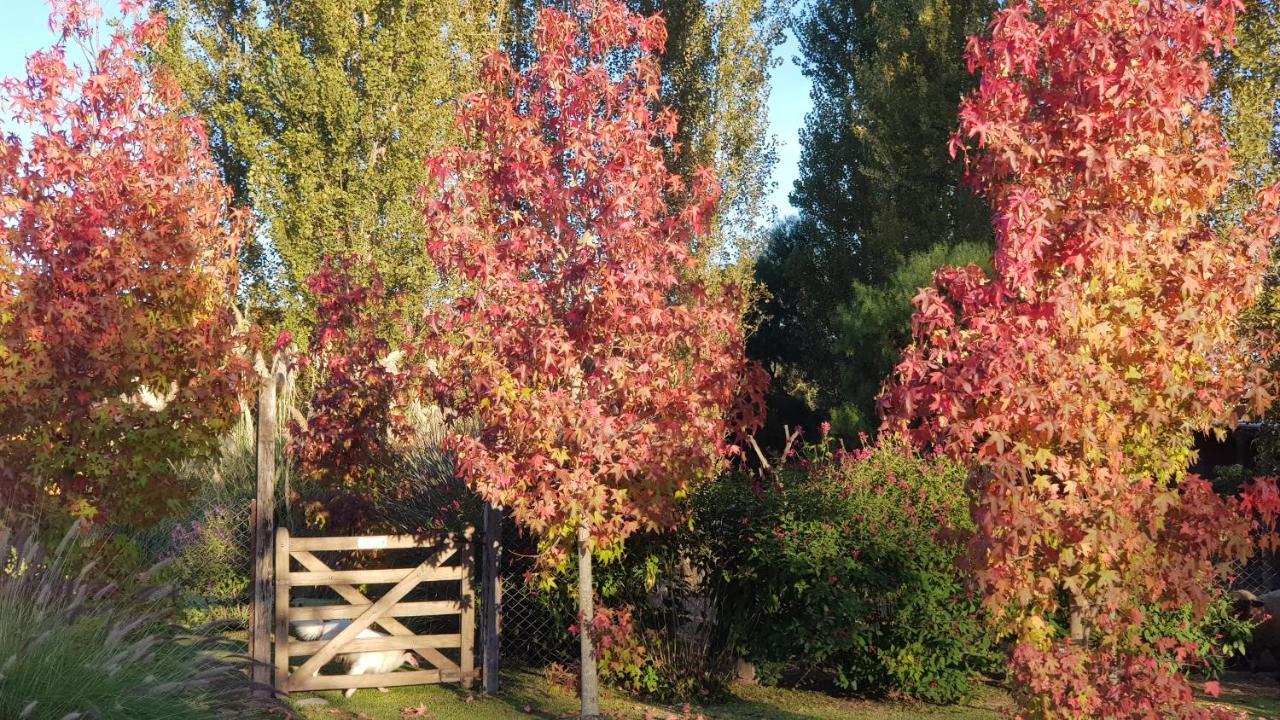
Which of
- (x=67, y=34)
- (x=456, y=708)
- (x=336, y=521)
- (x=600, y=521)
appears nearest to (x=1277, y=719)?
(x=600, y=521)

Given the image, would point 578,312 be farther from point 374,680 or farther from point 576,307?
point 374,680

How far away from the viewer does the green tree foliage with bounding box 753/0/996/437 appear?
1848 cm

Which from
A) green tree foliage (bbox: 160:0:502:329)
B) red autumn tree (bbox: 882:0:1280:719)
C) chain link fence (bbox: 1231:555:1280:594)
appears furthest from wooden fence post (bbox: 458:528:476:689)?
green tree foliage (bbox: 160:0:502:329)

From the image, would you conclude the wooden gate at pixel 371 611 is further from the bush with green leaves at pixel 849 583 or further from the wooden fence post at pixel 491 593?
the bush with green leaves at pixel 849 583

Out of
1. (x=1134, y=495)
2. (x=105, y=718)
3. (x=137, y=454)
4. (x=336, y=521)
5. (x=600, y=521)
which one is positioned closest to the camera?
(x=105, y=718)

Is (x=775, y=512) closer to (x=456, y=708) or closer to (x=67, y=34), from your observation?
(x=456, y=708)

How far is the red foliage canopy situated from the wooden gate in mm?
1299

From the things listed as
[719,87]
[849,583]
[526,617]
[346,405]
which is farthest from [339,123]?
[849,583]

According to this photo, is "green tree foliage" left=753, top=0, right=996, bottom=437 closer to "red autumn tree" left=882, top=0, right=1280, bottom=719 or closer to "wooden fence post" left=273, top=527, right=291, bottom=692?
"wooden fence post" left=273, top=527, right=291, bottom=692

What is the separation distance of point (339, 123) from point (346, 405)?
41.1 ft

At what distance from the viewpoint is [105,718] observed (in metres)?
4.85

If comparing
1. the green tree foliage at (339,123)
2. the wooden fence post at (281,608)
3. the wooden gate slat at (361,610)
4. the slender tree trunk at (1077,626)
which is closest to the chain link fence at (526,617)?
the wooden gate slat at (361,610)

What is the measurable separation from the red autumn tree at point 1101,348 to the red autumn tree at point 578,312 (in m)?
2.49

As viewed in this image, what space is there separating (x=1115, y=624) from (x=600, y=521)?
3.28m
